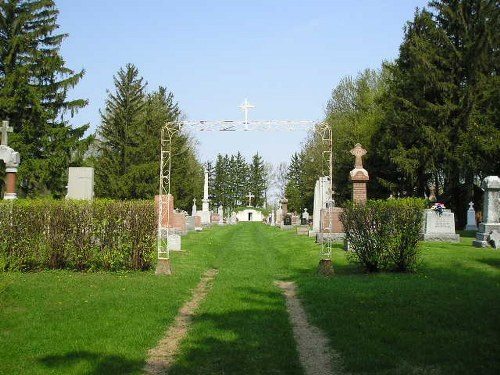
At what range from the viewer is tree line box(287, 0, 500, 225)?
32469 mm

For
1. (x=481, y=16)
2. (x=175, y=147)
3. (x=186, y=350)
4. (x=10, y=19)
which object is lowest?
(x=186, y=350)

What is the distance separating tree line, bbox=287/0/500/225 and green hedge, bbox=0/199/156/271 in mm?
22451

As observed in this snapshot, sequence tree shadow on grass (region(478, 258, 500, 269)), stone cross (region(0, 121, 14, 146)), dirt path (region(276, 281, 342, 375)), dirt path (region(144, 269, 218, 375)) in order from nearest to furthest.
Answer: dirt path (region(276, 281, 342, 375))
dirt path (region(144, 269, 218, 375))
tree shadow on grass (region(478, 258, 500, 269))
stone cross (region(0, 121, 14, 146))

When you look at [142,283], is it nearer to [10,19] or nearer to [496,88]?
[10,19]

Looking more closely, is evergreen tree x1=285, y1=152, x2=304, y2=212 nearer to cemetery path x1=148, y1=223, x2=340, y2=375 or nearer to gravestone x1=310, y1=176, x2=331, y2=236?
gravestone x1=310, y1=176, x2=331, y2=236

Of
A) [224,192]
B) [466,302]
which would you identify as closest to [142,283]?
[466,302]

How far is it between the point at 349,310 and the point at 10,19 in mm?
27250

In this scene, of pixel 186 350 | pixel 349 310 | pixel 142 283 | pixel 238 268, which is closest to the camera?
pixel 186 350

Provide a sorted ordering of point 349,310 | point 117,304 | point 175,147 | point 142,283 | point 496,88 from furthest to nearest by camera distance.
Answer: point 175,147 < point 496,88 < point 142,283 < point 117,304 < point 349,310

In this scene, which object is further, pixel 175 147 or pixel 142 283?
pixel 175 147

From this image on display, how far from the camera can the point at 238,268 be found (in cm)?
1488

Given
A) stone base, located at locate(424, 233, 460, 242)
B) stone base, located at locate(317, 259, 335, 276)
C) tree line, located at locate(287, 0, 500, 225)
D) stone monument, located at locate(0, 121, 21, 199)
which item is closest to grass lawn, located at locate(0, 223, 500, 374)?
stone base, located at locate(317, 259, 335, 276)

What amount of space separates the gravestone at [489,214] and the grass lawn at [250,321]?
567 centimetres

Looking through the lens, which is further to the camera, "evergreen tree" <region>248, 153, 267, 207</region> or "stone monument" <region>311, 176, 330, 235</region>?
"evergreen tree" <region>248, 153, 267, 207</region>
